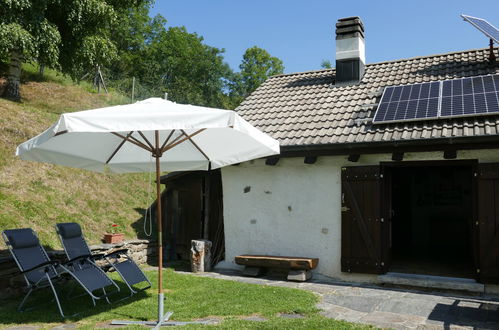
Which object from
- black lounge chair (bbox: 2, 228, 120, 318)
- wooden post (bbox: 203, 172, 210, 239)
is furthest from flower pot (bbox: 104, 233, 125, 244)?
black lounge chair (bbox: 2, 228, 120, 318)

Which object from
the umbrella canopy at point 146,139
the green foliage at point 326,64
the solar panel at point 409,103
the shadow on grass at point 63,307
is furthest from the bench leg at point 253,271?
the green foliage at point 326,64

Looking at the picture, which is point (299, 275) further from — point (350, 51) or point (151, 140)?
point (350, 51)

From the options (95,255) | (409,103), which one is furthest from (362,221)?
(95,255)

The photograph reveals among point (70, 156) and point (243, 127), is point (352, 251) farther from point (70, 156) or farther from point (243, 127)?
point (70, 156)

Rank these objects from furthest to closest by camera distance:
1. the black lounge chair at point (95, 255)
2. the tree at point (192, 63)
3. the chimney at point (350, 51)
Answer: the tree at point (192, 63) < the chimney at point (350, 51) < the black lounge chair at point (95, 255)

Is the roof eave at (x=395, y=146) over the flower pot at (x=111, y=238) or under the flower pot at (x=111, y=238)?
over

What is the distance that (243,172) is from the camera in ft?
26.9

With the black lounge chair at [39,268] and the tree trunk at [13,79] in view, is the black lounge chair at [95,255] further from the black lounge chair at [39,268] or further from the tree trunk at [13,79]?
the tree trunk at [13,79]

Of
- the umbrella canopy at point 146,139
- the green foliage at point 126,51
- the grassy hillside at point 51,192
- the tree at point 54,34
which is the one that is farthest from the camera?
the green foliage at point 126,51

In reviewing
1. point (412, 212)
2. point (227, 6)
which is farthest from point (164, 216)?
point (227, 6)

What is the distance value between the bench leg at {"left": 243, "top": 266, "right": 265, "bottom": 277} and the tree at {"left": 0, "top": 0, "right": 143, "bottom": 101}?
949 centimetres

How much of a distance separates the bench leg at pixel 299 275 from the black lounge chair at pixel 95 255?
244cm

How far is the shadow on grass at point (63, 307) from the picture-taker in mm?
4902

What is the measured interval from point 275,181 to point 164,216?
11.3ft
